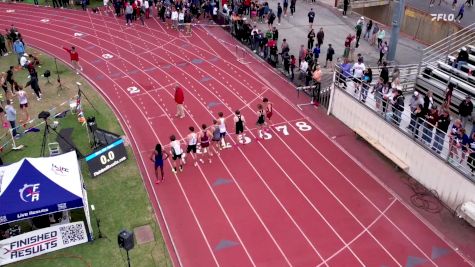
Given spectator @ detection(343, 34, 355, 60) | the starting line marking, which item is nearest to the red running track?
the starting line marking

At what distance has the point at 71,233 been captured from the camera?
12516mm

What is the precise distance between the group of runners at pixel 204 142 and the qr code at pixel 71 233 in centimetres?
310

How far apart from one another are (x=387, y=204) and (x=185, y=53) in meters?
14.0

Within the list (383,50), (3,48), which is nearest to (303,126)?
(383,50)

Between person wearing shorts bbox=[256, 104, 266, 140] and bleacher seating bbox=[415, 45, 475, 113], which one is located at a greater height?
bleacher seating bbox=[415, 45, 475, 113]

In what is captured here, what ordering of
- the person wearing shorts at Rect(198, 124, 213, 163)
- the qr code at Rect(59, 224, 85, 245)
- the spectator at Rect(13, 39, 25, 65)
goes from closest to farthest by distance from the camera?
the qr code at Rect(59, 224, 85, 245) → the person wearing shorts at Rect(198, 124, 213, 163) → the spectator at Rect(13, 39, 25, 65)

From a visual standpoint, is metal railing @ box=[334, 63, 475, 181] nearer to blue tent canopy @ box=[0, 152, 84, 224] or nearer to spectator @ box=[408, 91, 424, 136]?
spectator @ box=[408, 91, 424, 136]

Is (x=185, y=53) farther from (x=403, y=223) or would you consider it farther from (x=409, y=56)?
(x=403, y=223)

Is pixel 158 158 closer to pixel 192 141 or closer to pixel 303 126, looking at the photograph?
pixel 192 141

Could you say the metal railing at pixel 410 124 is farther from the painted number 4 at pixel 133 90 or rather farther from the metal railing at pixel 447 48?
the painted number 4 at pixel 133 90

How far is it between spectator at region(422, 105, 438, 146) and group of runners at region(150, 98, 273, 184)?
17.1 feet

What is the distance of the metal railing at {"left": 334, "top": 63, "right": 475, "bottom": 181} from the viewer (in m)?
14.0

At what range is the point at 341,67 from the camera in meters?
18.7

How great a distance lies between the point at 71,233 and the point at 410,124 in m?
10.8
